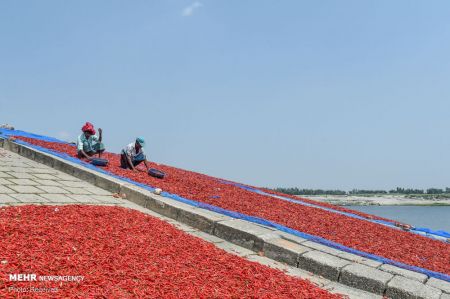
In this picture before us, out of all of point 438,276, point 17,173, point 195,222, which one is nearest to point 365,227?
point 438,276

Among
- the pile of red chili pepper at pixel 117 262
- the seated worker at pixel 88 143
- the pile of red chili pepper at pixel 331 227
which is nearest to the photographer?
the pile of red chili pepper at pixel 117 262

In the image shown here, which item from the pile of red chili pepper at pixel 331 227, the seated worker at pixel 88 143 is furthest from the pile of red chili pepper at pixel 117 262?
the seated worker at pixel 88 143

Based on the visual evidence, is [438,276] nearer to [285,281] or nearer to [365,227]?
[285,281]

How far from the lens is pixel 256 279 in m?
4.21

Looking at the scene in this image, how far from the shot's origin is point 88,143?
1122 centimetres

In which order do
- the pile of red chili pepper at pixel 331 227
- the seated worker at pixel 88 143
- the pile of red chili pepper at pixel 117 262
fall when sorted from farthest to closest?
the seated worker at pixel 88 143, the pile of red chili pepper at pixel 331 227, the pile of red chili pepper at pixel 117 262

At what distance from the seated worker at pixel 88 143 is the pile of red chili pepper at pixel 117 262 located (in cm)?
562

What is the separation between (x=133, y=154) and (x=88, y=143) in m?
1.45

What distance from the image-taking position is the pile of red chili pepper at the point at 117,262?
Result: 325cm

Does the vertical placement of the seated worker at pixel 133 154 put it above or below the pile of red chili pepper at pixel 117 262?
above

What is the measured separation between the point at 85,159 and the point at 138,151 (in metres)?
1.63

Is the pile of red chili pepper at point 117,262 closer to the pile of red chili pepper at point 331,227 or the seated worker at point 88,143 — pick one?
the pile of red chili pepper at point 331,227

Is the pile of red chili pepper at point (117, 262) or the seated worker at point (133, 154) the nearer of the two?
the pile of red chili pepper at point (117, 262)

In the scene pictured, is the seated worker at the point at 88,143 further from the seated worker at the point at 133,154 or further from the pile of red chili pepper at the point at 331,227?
the pile of red chili pepper at the point at 331,227
